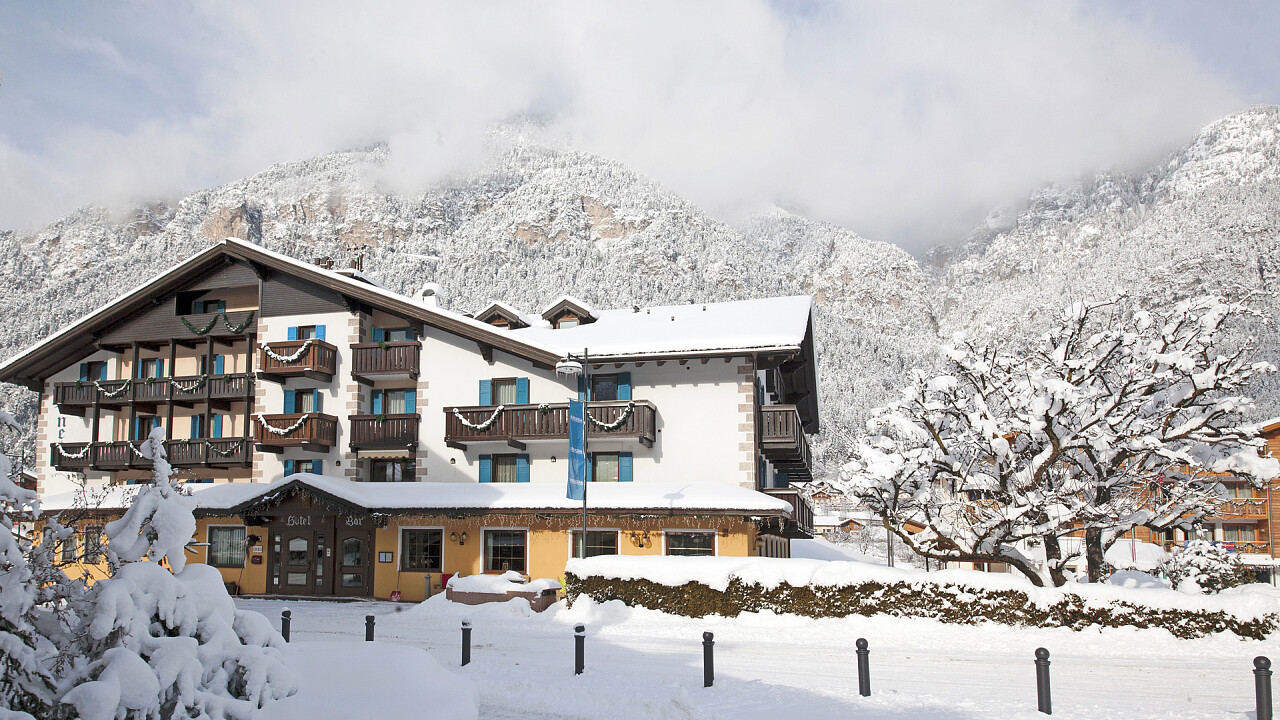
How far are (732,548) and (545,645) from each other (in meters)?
9.18

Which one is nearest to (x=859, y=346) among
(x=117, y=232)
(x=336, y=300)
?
(x=336, y=300)

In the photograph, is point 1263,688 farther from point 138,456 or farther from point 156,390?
point 156,390

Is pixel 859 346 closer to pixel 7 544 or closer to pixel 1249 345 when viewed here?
pixel 1249 345

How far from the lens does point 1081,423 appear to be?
1889 cm

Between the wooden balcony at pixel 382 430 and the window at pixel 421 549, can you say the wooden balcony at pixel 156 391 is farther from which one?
the window at pixel 421 549

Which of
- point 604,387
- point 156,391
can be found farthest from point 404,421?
point 156,391

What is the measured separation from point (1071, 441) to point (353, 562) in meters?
21.9

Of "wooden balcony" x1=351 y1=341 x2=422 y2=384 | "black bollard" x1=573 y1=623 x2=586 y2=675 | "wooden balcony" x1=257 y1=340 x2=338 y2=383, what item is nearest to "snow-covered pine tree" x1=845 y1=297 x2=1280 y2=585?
"black bollard" x1=573 y1=623 x2=586 y2=675

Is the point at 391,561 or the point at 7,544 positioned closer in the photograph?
the point at 7,544

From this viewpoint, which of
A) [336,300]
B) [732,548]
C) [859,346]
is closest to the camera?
[732,548]

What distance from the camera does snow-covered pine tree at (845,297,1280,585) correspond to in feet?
58.8

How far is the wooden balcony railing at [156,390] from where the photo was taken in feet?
106

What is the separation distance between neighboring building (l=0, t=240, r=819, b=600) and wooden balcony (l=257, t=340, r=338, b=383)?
0.25ft

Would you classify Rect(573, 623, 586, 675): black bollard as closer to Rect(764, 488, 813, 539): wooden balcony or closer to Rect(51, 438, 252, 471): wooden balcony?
Rect(764, 488, 813, 539): wooden balcony
